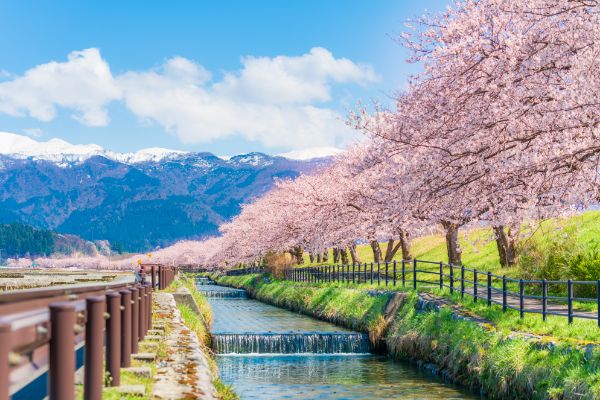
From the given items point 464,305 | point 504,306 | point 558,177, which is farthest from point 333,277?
point 558,177

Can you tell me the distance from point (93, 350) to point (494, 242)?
115ft

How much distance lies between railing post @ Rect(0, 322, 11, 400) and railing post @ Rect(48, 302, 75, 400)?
110 cm

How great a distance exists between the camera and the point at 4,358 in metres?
3.79

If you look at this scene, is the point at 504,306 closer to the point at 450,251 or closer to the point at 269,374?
the point at 269,374

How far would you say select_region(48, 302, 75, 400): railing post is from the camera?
195 inches

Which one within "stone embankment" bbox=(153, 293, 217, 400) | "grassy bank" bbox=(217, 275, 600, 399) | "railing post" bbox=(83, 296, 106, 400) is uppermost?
"railing post" bbox=(83, 296, 106, 400)

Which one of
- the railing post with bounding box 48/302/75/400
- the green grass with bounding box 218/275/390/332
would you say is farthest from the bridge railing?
the railing post with bounding box 48/302/75/400

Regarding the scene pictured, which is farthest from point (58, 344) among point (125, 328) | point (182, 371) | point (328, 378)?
point (328, 378)

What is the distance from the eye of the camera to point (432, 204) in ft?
58.3

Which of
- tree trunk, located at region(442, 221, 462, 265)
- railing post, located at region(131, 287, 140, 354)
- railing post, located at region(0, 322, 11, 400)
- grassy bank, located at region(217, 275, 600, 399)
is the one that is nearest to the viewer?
railing post, located at region(0, 322, 11, 400)

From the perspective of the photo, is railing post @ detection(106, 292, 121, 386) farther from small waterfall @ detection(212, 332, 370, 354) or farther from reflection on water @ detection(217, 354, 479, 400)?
small waterfall @ detection(212, 332, 370, 354)

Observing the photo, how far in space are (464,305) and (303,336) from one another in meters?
6.43

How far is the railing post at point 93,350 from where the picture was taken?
6254mm

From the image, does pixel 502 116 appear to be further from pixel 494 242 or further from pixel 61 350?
pixel 494 242
